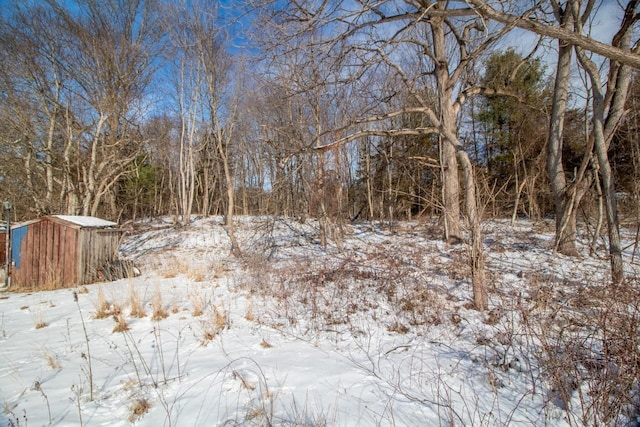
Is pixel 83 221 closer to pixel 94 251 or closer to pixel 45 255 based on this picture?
pixel 94 251

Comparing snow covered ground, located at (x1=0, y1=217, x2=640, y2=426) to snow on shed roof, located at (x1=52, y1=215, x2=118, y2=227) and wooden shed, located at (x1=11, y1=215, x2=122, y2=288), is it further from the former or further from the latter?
snow on shed roof, located at (x1=52, y1=215, x2=118, y2=227)

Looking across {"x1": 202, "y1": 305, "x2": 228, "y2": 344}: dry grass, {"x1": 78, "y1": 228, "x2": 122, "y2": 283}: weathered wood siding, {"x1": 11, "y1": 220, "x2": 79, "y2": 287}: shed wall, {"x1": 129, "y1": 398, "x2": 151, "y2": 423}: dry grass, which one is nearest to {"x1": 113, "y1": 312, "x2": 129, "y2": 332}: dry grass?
{"x1": 202, "y1": 305, "x2": 228, "y2": 344}: dry grass

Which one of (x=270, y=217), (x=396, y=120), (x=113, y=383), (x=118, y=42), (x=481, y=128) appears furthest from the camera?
(x=481, y=128)

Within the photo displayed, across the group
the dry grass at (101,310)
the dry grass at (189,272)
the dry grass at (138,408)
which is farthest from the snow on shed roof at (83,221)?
the dry grass at (138,408)

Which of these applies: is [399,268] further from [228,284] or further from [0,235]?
[0,235]

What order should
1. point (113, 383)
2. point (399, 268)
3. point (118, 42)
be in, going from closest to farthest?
point (113, 383), point (399, 268), point (118, 42)

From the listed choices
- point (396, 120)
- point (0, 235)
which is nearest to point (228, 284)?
point (0, 235)

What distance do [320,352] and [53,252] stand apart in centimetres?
956

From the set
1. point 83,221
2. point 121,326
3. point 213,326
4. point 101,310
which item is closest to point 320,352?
point 213,326

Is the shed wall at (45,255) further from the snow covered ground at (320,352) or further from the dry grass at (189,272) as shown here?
the dry grass at (189,272)

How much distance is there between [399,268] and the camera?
626 centimetres

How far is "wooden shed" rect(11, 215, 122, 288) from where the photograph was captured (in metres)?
8.28

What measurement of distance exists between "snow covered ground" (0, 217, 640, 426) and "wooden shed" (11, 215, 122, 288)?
1.77m

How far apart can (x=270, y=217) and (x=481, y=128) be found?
2131 centimetres
